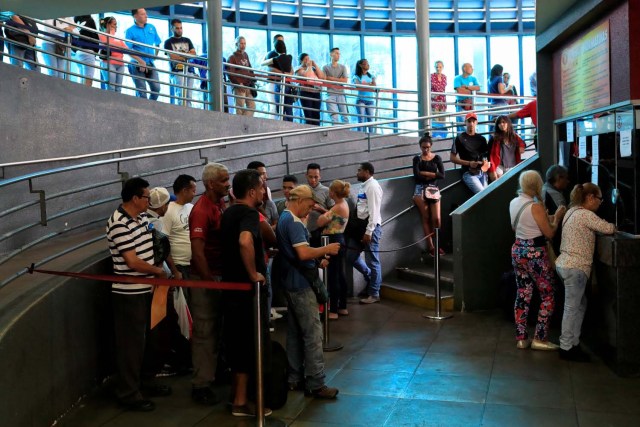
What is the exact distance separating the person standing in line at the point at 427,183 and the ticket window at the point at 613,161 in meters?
3.06

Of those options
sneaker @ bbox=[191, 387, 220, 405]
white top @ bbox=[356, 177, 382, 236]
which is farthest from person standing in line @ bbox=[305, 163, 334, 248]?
sneaker @ bbox=[191, 387, 220, 405]

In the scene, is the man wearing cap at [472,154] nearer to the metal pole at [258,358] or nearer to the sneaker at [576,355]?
the sneaker at [576,355]

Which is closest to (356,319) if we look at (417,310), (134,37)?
(417,310)

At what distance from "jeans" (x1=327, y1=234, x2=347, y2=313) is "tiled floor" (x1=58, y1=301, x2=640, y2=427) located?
1.08m

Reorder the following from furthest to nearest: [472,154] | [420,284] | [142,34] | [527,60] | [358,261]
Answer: [527,60] → [142,34] → [472,154] → [420,284] → [358,261]

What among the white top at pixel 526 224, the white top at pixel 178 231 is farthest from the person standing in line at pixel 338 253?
the white top at pixel 178 231

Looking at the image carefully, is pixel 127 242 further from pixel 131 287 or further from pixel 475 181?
pixel 475 181

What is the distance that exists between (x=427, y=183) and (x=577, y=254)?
442 centimetres

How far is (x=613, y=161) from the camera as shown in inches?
274

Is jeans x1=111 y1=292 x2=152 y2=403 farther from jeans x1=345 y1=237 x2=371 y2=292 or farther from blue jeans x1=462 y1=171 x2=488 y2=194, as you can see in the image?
blue jeans x1=462 y1=171 x2=488 y2=194

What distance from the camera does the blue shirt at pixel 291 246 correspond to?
6051 millimetres

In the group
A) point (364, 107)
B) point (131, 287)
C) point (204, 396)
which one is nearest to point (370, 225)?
point (204, 396)

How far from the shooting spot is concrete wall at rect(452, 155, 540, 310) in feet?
31.3

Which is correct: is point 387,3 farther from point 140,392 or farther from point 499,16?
point 140,392
